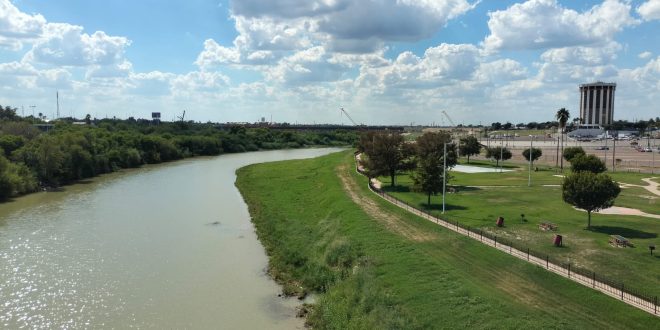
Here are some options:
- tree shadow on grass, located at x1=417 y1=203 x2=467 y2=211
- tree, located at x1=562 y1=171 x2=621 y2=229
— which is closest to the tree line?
tree shadow on grass, located at x1=417 y1=203 x2=467 y2=211

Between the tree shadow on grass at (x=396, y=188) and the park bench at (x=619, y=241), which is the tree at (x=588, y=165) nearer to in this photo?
the tree shadow on grass at (x=396, y=188)

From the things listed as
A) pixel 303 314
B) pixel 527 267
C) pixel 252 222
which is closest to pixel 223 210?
pixel 252 222

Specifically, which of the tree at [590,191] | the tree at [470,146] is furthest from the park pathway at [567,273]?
the tree at [470,146]

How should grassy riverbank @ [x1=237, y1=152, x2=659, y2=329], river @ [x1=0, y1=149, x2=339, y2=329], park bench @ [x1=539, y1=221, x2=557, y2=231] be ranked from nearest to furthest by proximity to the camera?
grassy riverbank @ [x1=237, y1=152, x2=659, y2=329], river @ [x1=0, y1=149, x2=339, y2=329], park bench @ [x1=539, y1=221, x2=557, y2=231]

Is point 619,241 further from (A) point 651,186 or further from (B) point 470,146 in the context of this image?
(B) point 470,146

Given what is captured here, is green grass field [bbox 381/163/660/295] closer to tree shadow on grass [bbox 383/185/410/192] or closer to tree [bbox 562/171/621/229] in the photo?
tree shadow on grass [bbox 383/185/410/192]

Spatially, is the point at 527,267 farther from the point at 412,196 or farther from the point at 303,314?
the point at 412,196

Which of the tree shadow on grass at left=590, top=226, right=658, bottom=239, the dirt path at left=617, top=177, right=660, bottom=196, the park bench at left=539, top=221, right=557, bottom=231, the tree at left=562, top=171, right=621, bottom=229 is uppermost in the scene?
the tree at left=562, top=171, right=621, bottom=229
